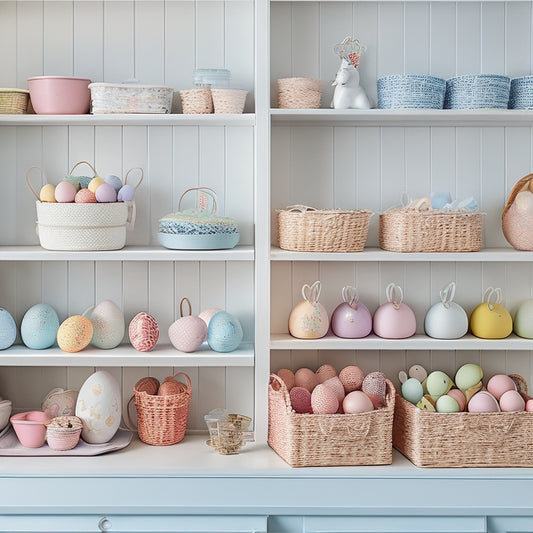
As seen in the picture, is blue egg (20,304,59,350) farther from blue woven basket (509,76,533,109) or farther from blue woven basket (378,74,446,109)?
blue woven basket (509,76,533,109)

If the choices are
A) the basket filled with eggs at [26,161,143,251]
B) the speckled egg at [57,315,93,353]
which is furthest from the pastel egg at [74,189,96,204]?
the speckled egg at [57,315,93,353]

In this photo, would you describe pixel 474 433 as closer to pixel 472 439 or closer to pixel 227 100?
pixel 472 439

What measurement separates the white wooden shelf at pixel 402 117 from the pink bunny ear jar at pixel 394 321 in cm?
64

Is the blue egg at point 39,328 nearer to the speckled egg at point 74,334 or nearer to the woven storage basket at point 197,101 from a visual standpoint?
the speckled egg at point 74,334

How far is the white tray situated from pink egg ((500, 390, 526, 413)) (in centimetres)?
124

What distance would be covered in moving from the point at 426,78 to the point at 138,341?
51.6 inches

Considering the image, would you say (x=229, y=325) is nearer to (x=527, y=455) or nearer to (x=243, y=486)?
(x=243, y=486)

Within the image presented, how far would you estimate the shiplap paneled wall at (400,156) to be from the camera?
268 centimetres

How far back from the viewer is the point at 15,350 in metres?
2.56

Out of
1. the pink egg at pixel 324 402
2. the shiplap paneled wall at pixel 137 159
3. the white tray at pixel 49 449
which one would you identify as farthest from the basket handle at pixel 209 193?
the white tray at pixel 49 449

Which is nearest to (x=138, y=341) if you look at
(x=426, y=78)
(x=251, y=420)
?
(x=251, y=420)

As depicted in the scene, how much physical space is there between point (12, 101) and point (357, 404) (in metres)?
1.54

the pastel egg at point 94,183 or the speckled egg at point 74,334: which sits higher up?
the pastel egg at point 94,183

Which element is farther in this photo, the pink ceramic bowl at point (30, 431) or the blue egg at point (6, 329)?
the blue egg at point (6, 329)
